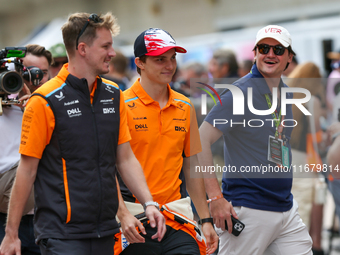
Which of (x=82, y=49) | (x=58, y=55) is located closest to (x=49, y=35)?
(x=58, y=55)

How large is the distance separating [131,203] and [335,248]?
12.9ft

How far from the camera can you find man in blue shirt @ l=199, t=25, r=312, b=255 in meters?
3.63

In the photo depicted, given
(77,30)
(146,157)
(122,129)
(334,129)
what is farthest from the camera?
(334,129)

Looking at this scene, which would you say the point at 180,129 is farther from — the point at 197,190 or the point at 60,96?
the point at 60,96

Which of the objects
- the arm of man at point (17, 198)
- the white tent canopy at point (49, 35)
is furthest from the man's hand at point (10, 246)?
the white tent canopy at point (49, 35)

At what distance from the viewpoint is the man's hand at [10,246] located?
276 cm

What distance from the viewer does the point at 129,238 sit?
296 centimetres

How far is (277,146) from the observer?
3709 mm

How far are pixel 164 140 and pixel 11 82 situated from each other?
1176 mm

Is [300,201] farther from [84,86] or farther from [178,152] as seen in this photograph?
[84,86]

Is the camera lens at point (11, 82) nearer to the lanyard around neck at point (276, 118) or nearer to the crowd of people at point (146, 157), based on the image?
the crowd of people at point (146, 157)

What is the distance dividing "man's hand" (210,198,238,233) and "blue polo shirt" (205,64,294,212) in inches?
3.9

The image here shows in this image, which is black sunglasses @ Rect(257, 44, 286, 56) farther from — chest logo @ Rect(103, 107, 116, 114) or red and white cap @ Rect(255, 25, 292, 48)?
chest logo @ Rect(103, 107, 116, 114)

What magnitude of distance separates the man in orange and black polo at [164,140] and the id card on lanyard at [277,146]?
55 centimetres
